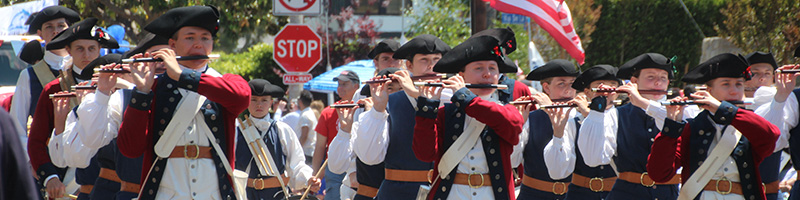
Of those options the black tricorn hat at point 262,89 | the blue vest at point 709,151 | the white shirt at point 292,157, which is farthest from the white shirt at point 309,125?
the blue vest at point 709,151

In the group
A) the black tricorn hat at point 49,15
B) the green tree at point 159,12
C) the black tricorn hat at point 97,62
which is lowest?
the black tricorn hat at point 97,62

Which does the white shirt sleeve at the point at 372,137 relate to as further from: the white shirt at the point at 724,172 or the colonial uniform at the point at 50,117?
the white shirt at the point at 724,172

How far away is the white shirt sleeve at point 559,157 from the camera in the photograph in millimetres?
7328

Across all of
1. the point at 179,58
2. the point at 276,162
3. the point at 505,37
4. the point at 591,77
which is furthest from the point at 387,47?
the point at 179,58

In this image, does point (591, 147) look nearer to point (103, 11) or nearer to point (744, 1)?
point (744, 1)

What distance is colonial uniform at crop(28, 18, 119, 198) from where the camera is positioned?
7.41 m

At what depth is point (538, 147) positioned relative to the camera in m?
7.82

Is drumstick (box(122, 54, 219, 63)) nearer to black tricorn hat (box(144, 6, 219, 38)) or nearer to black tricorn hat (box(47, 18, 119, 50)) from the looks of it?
black tricorn hat (box(144, 6, 219, 38))

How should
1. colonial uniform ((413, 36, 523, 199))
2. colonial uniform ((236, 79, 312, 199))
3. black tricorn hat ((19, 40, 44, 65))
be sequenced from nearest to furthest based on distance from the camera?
1. colonial uniform ((413, 36, 523, 199))
2. black tricorn hat ((19, 40, 44, 65))
3. colonial uniform ((236, 79, 312, 199))

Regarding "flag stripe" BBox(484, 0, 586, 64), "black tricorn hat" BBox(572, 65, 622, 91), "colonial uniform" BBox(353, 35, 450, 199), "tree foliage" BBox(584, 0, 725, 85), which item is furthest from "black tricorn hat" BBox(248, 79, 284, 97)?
"tree foliage" BBox(584, 0, 725, 85)

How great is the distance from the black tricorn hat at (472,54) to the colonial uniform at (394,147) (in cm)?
108

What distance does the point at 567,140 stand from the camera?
7.59m

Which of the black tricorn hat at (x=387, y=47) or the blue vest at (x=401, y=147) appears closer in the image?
the blue vest at (x=401, y=147)

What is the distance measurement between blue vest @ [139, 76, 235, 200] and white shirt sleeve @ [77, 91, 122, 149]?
55 centimetres
